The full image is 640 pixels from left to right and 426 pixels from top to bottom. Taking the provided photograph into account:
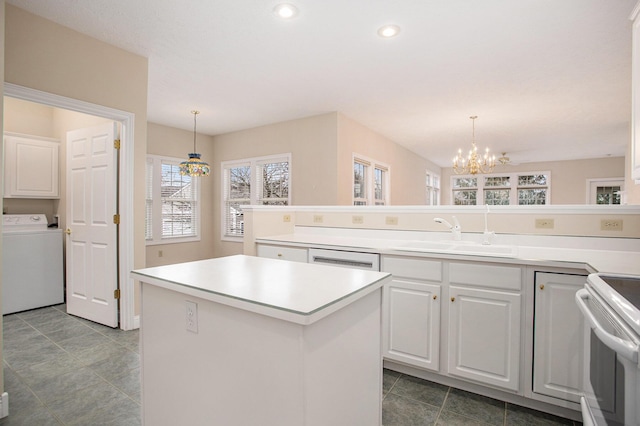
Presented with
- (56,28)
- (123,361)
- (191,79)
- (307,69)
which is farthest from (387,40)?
(123,361)

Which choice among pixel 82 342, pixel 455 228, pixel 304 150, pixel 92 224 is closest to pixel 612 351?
pixel 455 228

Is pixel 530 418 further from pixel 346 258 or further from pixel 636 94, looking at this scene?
pixel 636 94

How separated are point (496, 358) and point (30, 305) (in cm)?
475

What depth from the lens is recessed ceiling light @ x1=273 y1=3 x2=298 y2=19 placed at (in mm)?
2361

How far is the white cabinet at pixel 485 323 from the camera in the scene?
75.9 inches

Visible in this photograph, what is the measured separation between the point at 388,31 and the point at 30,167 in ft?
14.6

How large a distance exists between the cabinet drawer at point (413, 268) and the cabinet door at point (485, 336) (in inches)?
6.1

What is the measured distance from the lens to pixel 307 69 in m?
3.43

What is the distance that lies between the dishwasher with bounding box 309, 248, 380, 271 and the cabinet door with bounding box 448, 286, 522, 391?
58 centimetres

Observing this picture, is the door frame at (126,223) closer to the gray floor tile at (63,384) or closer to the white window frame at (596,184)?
the gray floor tile at (63,384)

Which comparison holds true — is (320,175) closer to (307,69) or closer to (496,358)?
(307,69)

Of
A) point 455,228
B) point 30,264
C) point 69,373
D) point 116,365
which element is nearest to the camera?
point 69,373

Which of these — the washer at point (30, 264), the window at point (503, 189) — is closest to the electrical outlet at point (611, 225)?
the washer at point (30, 264)

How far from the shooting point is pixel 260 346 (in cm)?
104
